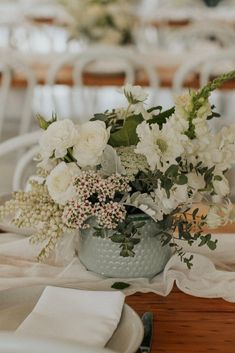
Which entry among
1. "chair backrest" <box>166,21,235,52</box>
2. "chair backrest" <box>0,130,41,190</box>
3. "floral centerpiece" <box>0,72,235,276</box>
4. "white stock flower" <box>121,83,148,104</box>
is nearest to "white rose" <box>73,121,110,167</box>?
"floral centerpiece" <box>0,72,235,276</box>

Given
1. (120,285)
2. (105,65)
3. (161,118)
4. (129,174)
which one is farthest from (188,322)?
(105,65)

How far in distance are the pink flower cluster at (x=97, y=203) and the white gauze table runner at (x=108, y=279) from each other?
0.39ft

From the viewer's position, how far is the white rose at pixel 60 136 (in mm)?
1309

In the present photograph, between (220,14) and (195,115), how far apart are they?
6172 mm

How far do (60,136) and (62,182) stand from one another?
83mm

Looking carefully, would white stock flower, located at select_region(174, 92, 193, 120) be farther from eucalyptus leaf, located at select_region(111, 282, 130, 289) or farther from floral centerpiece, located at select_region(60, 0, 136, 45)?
floral centerpiece, located at select_region(60, 0, 136, 45)

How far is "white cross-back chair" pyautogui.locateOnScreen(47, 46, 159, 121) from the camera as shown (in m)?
3.67

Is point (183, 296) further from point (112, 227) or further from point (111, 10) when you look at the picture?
point (111, 10)

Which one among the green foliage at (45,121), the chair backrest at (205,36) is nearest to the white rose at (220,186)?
the green foliage at (45,121)

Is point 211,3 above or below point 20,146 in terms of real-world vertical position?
above

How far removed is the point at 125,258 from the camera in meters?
1.40

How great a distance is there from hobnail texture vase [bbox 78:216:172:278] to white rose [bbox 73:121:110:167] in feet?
0.49

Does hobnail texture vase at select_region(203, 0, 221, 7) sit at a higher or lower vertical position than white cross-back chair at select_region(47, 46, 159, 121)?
higher

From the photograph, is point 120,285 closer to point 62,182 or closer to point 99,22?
point 62,182
